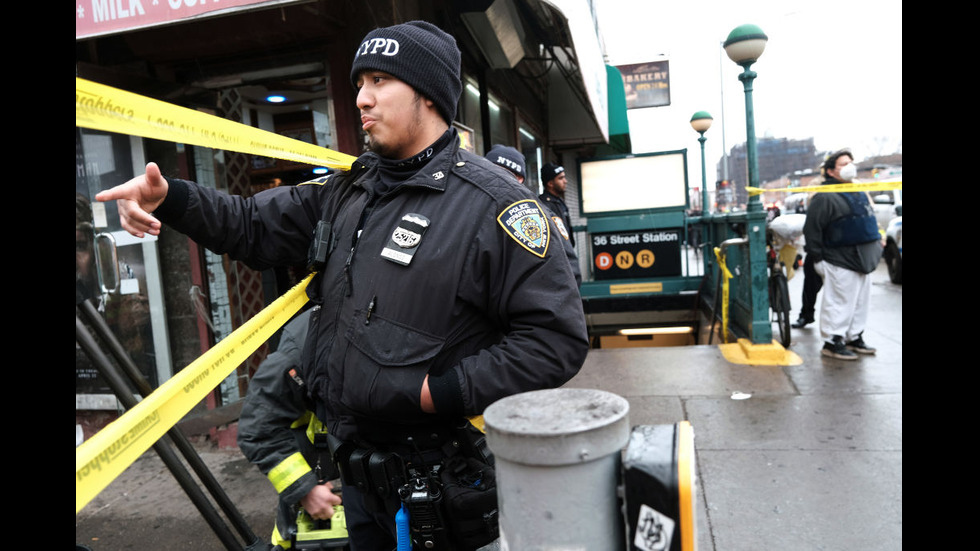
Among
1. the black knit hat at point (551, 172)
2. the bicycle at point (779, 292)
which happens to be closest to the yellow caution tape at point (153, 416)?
the black knit hat at point (551, 172)

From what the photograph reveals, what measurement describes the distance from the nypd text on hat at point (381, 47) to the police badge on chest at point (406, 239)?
52cm

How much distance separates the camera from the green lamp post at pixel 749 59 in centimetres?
636

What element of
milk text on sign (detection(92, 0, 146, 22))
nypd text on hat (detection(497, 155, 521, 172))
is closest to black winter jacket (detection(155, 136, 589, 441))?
milk text on sign (detection(92, 0, 146, 22))

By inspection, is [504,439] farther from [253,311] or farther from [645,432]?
[253,311]

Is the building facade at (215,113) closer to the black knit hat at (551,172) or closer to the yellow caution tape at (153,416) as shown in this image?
the black knit hat at (551,172)

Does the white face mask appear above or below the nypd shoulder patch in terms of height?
above

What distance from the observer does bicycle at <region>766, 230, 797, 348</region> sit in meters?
6.54

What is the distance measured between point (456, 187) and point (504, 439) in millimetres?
953

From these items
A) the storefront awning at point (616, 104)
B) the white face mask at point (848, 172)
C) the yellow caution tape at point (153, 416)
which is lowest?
the yellow caution tape at point (153, 416)

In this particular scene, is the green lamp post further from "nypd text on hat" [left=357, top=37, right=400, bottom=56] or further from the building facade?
"nypd text on hat" [left=357, top=37, right=400, bottom=56]

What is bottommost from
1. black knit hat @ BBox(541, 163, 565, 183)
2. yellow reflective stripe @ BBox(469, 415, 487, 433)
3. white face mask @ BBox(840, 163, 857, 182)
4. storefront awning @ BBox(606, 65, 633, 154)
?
yellow reflective stripe @ BBox(469, 415, 487, 433)

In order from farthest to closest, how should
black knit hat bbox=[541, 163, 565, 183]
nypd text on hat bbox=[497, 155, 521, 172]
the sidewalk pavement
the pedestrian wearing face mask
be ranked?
black knit hat bbox=[541, 163, 565, 183] < the pedestrian wearing face mask < nypd text on hat bbox=[497, 155, 521, 172] < the sidewalk pavement

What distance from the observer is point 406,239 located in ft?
5.76

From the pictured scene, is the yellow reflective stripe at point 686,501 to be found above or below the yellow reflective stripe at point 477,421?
above
